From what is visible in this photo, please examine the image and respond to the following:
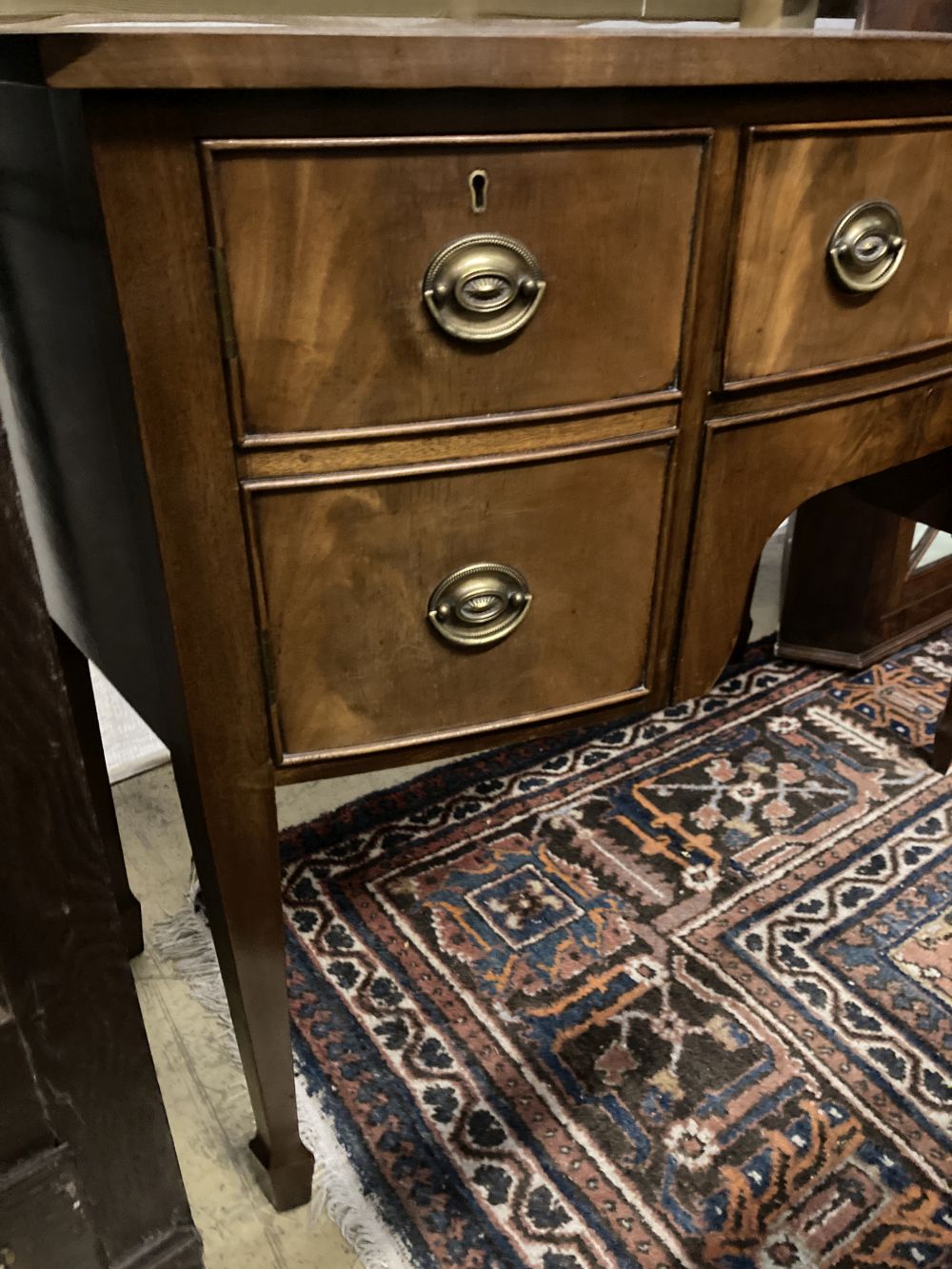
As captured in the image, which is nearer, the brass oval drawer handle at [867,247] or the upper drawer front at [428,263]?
the upper drawer front at [428,263]

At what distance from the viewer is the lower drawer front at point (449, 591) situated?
598 millimetres

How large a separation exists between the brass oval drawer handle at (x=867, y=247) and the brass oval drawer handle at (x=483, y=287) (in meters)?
0.23

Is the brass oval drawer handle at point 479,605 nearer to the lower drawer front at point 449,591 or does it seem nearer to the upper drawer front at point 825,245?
the lower drawer front at point 449,591

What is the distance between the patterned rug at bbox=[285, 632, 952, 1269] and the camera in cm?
89

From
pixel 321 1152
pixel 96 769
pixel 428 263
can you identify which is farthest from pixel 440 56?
pixel 321 1152

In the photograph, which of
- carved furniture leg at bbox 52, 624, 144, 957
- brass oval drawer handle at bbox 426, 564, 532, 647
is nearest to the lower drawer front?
brass oval drawer handle at bbox 426, 564, 532, 647

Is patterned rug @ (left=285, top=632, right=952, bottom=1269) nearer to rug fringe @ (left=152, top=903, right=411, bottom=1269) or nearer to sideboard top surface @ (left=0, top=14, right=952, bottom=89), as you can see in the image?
rug fringe @ (left=152, top=903, right=411, bottom=1269)

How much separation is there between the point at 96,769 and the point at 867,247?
0.81m

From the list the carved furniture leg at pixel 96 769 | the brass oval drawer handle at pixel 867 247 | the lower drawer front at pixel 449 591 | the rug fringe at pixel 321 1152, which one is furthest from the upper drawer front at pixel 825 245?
the rug fringe at pixel 321 1152

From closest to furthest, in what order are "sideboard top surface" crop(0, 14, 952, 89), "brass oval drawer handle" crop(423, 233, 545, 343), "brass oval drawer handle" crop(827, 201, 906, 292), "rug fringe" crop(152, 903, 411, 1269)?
"sideboard top surface" crop(0, 14, 952, 89) < "brass oval drawer handle" crop(423, 233, 545, 343) < "brass oval drawer handle" crop(827, 201, 906, 292) < "rug fringe" crop(152, 903, 411, 1269)

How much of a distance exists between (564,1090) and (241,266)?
2.68 ft

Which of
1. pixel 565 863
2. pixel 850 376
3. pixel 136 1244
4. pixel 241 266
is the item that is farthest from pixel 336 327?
pixel 565 863

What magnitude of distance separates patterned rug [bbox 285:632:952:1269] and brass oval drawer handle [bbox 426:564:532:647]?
21.5 inches

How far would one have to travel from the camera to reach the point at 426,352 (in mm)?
571
